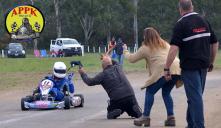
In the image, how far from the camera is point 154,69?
13.1 m

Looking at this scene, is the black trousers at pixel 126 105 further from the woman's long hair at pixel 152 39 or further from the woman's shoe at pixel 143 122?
the woman's long hair at pixel 152 39

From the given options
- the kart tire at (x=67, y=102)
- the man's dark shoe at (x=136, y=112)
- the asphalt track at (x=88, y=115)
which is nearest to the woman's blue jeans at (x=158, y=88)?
the asphalt track at (x=88, y=115)

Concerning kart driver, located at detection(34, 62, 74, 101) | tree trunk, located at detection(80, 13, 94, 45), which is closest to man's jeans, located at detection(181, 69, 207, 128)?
kart driver, located at detection(34, 62, 74, 101)

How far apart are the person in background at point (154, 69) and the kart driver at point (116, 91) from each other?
1516 millimetres

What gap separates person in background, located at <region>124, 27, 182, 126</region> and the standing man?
6.77 ft

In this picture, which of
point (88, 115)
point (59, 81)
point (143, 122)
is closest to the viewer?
point (143, 122)

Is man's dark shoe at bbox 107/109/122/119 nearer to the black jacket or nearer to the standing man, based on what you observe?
the black jacket

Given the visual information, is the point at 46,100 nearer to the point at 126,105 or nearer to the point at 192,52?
the point at 126,105

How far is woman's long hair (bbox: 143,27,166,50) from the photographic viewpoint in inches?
516

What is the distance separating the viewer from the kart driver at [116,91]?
1495 centimetres

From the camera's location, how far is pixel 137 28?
8819 cm

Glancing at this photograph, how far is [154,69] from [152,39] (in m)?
0.55

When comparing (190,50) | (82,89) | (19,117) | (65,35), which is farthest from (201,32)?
(65,35)

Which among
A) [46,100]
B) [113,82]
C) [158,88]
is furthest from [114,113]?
[46,100]
